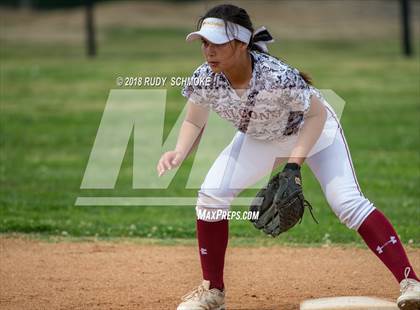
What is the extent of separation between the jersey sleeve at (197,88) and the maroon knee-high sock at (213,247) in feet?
2.41

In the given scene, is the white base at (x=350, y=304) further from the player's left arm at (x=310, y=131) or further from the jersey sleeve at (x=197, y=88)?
the jersey sleeve at (x=197, y=88)

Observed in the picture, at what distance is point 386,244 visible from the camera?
17.0 feet

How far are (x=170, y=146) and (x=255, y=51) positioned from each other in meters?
7.01

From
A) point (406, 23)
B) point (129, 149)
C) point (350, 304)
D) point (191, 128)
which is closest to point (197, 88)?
point (191, 128)

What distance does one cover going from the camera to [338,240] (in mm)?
8305

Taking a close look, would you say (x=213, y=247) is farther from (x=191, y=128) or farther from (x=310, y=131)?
(x=310, y=131)

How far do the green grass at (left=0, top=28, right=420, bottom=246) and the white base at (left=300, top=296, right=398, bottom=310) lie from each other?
2.77 meters

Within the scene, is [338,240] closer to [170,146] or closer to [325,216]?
[325,216]

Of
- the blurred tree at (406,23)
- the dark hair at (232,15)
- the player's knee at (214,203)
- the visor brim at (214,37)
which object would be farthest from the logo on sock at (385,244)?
the blurred tree at (406,23)

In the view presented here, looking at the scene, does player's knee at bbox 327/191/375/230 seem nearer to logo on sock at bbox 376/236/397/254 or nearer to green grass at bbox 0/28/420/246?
logo on sock at bbox 376/236/397/254

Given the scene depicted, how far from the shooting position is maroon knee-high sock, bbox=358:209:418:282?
518 centimetres

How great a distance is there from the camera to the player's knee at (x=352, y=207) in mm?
5207

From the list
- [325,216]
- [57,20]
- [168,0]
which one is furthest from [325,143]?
[168,0]

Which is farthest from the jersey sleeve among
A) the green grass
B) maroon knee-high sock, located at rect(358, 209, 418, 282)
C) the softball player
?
A: the green grass
